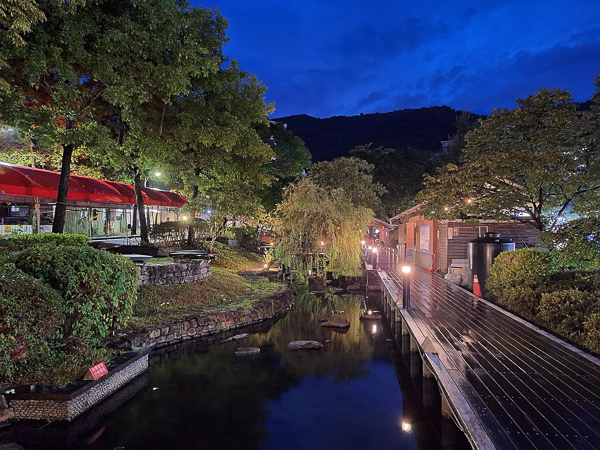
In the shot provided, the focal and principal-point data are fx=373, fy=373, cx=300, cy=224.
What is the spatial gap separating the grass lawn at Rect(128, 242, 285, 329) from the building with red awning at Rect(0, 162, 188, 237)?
5.25 m

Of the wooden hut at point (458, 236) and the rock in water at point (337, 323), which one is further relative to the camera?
the wooden hut at point (458, 236)

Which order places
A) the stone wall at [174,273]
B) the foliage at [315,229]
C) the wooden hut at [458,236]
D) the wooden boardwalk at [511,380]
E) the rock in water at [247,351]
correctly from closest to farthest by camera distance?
Answer: the wooden boardwalk at [511,380]
the rock in water at [247,351]
the stone wall at [174,273]
the wooden hut at [458,236]
the foliage at [315,229]

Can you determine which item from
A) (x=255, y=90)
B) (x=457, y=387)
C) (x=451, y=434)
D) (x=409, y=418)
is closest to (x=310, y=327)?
(x=409, y=418)

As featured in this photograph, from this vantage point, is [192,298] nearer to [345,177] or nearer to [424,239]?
[424,239]

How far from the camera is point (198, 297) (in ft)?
39.5

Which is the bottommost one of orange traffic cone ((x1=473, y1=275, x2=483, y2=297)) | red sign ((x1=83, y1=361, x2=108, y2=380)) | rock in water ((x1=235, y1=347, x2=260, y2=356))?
rock in water ((x1=235, y1=347, x2=260, y2=356))

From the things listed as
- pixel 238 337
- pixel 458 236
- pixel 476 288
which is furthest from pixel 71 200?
pixel 458 236

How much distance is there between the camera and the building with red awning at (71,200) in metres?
12.2

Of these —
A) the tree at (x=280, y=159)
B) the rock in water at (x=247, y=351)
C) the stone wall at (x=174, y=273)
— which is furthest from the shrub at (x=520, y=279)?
the tree at (x=280, y=159)

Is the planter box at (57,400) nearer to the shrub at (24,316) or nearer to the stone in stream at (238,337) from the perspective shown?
the shrub at (24,316)

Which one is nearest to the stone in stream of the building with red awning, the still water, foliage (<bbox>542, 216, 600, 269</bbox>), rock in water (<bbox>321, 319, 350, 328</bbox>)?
the still water

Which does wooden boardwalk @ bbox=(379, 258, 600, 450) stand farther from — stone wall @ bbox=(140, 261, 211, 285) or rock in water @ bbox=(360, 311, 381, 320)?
stone wall @ bbox=(140, 261, 211, 285)

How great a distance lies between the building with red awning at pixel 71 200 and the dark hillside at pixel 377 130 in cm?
4418

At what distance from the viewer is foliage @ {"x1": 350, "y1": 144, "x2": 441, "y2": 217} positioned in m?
43.6
